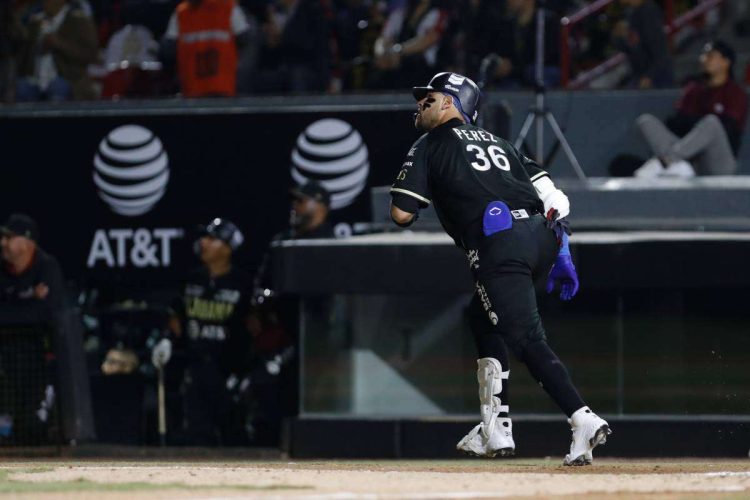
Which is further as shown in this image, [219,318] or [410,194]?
[219,318]

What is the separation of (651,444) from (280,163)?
3683mm

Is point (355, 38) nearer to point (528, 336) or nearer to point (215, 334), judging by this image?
point (215, 334)

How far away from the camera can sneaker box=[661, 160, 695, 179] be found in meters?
13.1

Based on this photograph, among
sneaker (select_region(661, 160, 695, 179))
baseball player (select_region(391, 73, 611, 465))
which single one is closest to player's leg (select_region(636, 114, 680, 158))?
sneaker (select_region(661, 160, 695, 179))

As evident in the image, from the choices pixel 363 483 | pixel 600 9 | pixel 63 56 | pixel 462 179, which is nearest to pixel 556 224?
pixel 462 179

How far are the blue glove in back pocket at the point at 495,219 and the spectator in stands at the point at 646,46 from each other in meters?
5.96

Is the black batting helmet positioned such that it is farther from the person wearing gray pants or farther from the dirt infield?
the person wearing gray pants

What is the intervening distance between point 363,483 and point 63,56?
885 centimetres

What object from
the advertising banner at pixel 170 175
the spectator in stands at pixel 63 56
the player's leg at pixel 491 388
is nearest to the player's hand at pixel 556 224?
the player's leg at pixel 491 388

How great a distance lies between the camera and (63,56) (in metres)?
15.0

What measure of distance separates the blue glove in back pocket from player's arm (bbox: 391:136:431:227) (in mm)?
289

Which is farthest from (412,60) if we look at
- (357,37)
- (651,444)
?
(651,444)

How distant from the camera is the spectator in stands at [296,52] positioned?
14.2 metres

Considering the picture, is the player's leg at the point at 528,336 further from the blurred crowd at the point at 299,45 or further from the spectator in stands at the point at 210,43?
the spectator in stands at the point at 210,43
